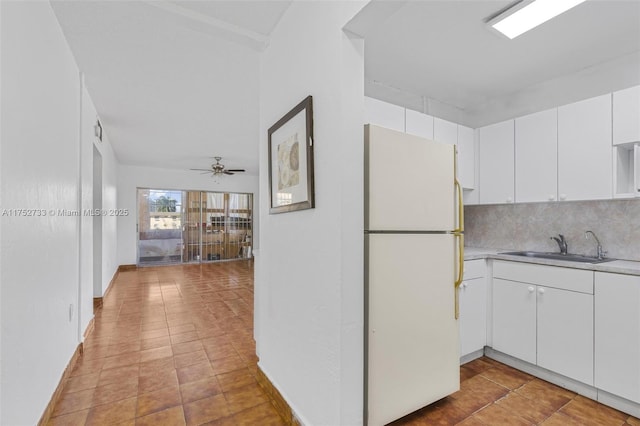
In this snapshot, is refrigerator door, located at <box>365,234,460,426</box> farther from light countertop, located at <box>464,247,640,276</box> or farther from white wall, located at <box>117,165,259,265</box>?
white wall, located at <box>117,165,259,265</box>

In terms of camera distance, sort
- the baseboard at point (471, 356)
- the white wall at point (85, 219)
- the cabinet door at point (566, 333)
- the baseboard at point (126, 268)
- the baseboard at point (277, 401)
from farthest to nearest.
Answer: the baseboard at point (126, 268) → the white wall at point (85, 219) → the baseboard at point (471, 356) → the cabinet door at point (566, 333) → the baseboard at point (277, 401)

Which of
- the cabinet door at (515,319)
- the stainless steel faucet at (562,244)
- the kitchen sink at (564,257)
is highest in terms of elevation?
the stainless steel faucet at (562,244)

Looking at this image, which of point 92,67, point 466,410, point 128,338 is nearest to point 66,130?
point 92,67

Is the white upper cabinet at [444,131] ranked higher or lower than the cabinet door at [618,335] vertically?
higher

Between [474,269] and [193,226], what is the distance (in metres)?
7.53

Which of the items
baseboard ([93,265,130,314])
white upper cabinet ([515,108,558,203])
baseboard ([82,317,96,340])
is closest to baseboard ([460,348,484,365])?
white upper cabinet ([515,108,558,203])

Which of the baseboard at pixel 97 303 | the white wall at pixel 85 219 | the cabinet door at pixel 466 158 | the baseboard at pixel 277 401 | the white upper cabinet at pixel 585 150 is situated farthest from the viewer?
the baseboard at pixel 97 303

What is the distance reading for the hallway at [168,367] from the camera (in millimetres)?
1864

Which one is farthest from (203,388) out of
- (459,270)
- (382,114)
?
(382,114)

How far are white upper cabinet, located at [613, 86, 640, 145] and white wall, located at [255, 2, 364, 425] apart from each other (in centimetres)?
207

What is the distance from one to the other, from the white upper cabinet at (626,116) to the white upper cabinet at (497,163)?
708mm

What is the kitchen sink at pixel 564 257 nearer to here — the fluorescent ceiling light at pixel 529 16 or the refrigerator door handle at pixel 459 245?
the refrigerator door handle at pixel 459 245

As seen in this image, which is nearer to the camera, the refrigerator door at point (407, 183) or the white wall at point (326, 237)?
the white wall at point (326, 237)

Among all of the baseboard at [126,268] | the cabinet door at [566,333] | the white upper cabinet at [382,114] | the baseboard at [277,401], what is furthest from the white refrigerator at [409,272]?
the baseboard at [126,268]
